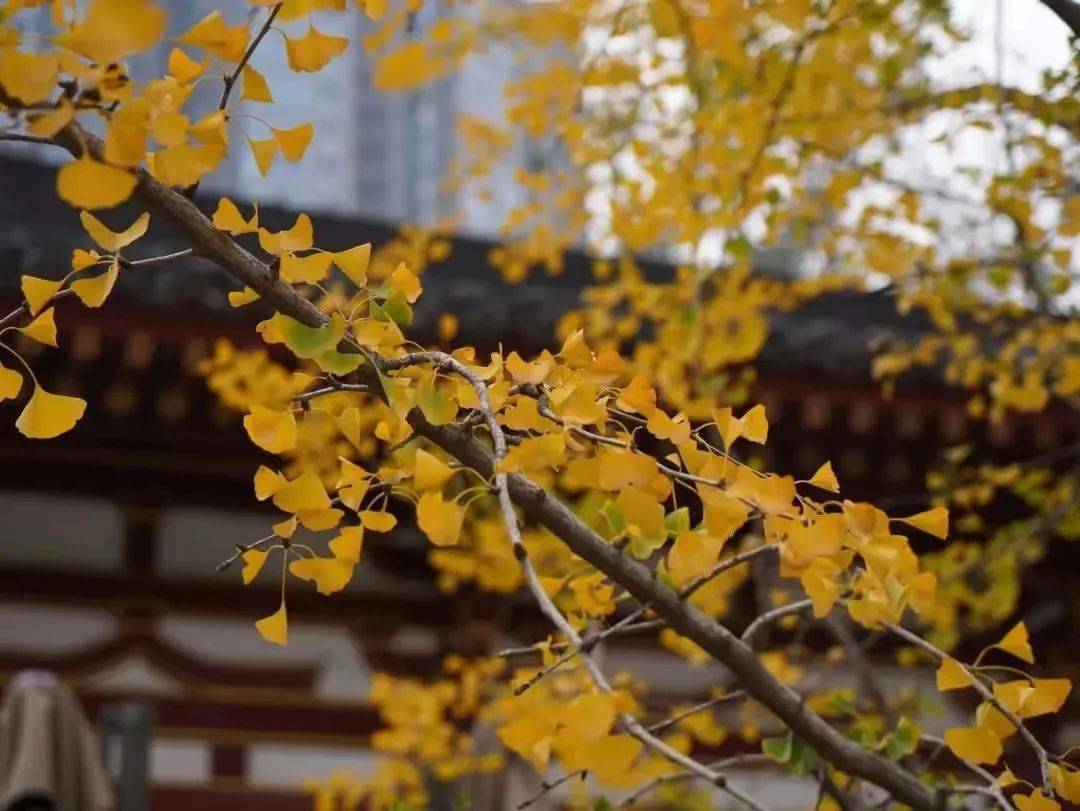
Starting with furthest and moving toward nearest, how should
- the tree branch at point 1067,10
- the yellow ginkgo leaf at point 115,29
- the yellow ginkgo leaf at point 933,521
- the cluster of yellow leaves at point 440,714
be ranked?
the cluster of yellow leaves at point 440,714 → the tree branch at point 1067,10 → the yellow ginkgo leaf at point 933,521 → the yellow ginkgo leaf at point 115,29

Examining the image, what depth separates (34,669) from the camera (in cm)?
391

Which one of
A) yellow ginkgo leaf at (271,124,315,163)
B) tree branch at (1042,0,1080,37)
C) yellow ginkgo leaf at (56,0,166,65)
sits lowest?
yellow ginkgo leaf at (56,0,166,65)

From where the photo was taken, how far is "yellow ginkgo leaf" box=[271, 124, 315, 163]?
45.1 inches

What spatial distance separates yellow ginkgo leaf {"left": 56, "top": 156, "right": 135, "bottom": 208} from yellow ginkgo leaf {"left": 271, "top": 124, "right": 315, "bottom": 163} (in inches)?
9.7

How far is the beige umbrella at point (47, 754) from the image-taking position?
3.41 m

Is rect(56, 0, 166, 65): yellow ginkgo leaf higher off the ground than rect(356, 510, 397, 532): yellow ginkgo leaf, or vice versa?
rect(56, 0, 166, 65): yellow ginkgo leaf

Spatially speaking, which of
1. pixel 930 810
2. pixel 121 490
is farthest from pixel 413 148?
pixel 930 810

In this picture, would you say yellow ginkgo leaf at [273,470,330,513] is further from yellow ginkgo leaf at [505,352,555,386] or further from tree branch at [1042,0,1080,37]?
tree branch at [1042,0,1080,37]

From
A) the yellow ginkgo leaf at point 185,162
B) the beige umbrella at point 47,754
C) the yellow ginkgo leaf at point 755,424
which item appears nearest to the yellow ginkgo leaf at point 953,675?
the yellow ginkgo leaf at point 755,424

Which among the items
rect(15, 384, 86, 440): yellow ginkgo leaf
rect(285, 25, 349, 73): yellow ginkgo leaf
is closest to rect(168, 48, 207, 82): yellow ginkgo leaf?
rect(285, 25, 349, 73): yellow ginkgo leaf

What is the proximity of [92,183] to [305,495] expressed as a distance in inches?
14.9

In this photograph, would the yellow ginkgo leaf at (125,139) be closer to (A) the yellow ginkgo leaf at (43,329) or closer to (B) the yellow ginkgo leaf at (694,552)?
(A) the yellow ginkgo leaf at (43,329)

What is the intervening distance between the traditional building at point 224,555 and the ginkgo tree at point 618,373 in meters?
0.14

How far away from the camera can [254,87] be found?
1.13 meters
